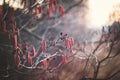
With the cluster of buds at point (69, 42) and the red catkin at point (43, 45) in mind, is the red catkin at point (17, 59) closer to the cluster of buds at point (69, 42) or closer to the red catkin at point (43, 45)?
the red catkin at point (43, 45)

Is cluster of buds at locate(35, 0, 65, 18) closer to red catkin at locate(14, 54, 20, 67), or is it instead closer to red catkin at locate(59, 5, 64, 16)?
red catkin at locate(59, 5, 64, 16)

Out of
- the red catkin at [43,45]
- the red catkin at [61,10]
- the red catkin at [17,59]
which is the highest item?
the red catkin at [61,10]

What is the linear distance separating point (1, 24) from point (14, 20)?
11 cm

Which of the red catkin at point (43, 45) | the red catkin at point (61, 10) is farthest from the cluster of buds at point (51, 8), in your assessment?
the red catkin at point (43, 45)

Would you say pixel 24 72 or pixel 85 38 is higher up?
pixel 85 38

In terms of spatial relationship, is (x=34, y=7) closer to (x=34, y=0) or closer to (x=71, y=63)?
(x=34, y=0)

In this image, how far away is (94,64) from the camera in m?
2.48

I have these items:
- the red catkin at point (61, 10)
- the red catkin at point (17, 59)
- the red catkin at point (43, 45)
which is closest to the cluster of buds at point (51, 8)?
the red catkin at point (61, 10)

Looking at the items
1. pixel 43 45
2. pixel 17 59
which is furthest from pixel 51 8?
pixel 17 59

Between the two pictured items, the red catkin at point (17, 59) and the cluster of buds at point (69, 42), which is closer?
the red catkin at point (17, 59)

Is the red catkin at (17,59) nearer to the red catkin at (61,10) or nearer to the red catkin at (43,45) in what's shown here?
the red catkin at (43,45)

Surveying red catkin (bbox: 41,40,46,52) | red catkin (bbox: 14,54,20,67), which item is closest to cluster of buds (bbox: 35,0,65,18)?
red catkin (bbox: 41,40,46,52)

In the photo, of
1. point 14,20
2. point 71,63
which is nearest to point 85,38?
point 71,63

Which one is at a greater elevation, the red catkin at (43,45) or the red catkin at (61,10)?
the red catkin at (61,10)
